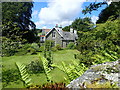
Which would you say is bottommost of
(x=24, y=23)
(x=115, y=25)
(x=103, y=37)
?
(x=103, y=37)

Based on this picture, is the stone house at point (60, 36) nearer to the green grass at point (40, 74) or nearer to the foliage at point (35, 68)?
the green grass at point (40, 74)

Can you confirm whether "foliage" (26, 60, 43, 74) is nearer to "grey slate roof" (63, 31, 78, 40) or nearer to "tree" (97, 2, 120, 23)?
"tree" (97, 2, 120, 23)

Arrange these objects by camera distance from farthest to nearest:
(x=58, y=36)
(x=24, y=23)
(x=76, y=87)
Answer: (x=58, y=36), (x=24, y=23), (x=76, y=87)

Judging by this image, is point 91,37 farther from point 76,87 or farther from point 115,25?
point 76,87

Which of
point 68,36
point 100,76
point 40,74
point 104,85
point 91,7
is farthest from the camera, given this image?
point 68,36

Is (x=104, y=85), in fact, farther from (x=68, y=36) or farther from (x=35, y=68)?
(x=68, y=36)

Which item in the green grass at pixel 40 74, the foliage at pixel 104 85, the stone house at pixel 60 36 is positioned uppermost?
the stone house at pixel 60 36

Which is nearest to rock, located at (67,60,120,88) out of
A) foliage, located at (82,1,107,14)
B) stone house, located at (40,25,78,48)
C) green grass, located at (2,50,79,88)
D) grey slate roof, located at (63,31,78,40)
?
green grass, located at (2,50,79,88)

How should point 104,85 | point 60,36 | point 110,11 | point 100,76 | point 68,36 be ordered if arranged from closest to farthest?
point 104,85 → point 100,76 → point 110,11 → point 60,36 → point 68,36

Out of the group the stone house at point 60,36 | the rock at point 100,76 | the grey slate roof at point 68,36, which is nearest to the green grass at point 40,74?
the rock at point 100,76

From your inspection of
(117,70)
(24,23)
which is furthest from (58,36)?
(117,70)

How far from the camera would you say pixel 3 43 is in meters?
5.45

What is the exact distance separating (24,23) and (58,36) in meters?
8.76

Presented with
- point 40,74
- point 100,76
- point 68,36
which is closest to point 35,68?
point 40,74
